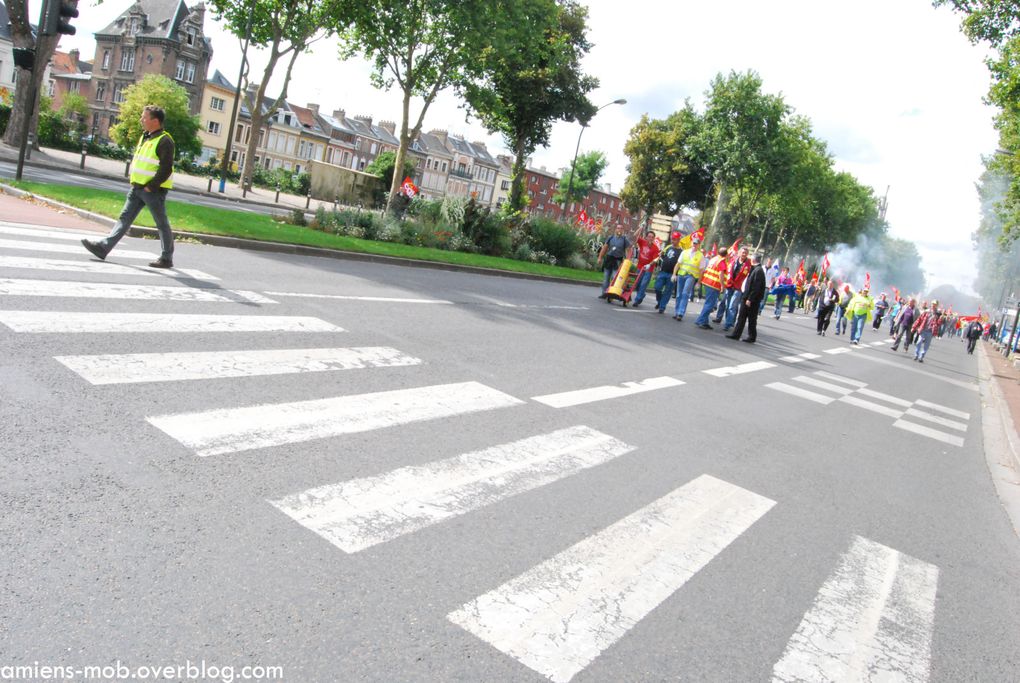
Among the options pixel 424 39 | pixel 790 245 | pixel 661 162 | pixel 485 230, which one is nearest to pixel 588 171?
pixel 790 245

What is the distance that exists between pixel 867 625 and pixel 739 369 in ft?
27.2

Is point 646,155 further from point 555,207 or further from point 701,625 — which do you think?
→ point 701,625

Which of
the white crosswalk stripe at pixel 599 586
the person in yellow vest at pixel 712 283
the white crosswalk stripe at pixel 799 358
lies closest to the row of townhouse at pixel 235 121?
the person in yellow vest at pixel 712 283

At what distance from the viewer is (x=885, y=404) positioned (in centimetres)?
1146

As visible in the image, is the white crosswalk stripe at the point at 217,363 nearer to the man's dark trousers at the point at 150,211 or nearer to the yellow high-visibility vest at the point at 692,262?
the man's dark trousers at the point at 150,211

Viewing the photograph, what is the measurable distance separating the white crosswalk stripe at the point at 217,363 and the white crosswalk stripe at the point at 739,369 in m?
5.29

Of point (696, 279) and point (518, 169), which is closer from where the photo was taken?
point (696, 279)

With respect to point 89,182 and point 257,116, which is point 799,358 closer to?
point 89,182

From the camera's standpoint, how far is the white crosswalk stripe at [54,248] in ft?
28.4

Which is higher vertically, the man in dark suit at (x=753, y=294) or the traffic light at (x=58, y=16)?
the traffic light at (x=58, y=16)

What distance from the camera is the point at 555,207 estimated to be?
404ft

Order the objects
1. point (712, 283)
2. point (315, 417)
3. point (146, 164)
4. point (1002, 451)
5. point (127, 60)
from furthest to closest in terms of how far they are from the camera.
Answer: point (127, 60) → point (712, 283) → point (1002, 451) → point (146, 164) → point (315, 417)

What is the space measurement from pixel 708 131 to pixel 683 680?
66.9 metres

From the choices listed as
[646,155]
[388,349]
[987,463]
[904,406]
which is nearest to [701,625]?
[388,349]
